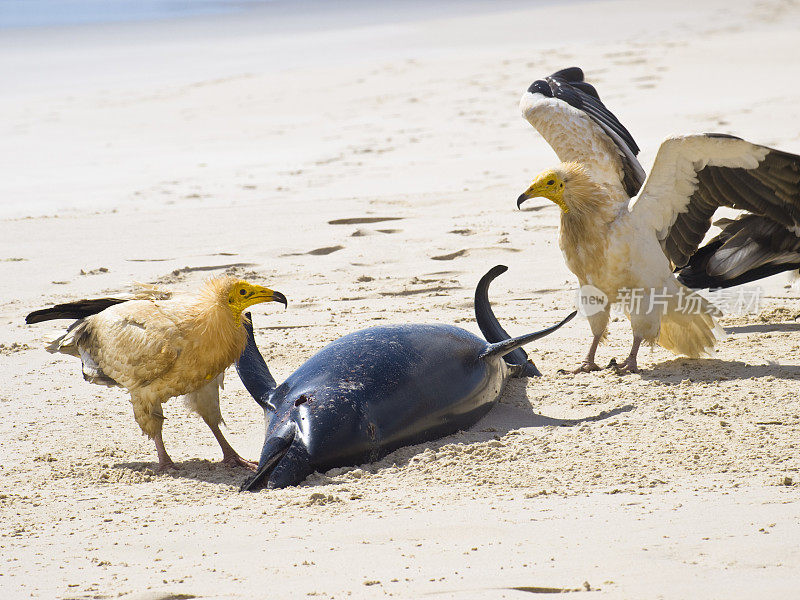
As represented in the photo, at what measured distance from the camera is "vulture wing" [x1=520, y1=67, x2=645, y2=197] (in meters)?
6.19

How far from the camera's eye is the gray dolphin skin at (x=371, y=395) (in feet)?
13.8

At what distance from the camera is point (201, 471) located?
4.56 m

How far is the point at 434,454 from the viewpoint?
14.2 ft

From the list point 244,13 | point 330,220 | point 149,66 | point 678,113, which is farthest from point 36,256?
point 244,13

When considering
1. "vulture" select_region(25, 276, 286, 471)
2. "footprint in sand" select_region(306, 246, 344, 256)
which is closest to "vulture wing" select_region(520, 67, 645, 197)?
"footprint in sand" select_region(306, 246, 344, 256)

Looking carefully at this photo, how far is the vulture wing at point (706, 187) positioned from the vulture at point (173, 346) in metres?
2.32

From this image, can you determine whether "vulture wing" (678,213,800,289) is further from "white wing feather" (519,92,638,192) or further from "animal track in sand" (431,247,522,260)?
"animal track in sand" (431,247,522,260)

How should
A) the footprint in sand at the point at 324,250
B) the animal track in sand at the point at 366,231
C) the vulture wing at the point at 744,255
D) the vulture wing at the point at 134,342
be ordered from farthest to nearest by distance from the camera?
1. the animal track in sand at the point at 366,231
2. the footprint in sand at the point at 324,250
3. the vulture wing at the point at 744,255
4. the vulture wing at the point at 134,342

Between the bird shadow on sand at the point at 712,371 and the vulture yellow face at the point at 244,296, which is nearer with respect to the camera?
the vulture yellow face at the point at 244,296

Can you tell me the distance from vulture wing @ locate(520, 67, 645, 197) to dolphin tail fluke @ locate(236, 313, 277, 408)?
244 centimetres

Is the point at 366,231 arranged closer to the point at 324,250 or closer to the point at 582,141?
the point at 324,250

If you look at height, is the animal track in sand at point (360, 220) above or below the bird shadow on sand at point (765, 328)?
above

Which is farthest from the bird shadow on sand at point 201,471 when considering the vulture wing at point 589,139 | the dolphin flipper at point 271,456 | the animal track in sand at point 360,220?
the animal track in sand at point 360,220

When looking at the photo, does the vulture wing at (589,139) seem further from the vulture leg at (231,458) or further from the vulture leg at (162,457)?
the vulture leg at (162,457)
